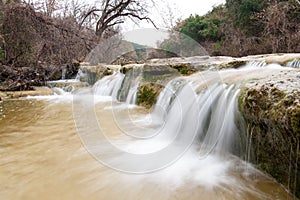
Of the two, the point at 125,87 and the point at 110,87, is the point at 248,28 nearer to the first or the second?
the point at 110,87

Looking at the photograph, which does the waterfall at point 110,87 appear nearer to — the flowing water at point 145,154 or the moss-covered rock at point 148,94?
the moss-covered rock at point 148,94

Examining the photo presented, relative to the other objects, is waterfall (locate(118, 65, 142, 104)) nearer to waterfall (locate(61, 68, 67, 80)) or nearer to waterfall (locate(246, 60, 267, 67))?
waterfall (locate(246, 60, 267, 67))

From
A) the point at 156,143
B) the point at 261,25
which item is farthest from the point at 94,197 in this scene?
the point at 261,25

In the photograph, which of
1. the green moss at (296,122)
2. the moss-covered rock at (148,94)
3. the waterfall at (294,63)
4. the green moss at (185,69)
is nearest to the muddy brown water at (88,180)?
the green moss at (296,122)

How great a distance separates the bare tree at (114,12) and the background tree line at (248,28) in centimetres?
269

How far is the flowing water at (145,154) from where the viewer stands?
180cm

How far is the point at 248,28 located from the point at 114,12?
827 centimetres

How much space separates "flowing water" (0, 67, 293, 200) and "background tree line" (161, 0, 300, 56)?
25.5 feet

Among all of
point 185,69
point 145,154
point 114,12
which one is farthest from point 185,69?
point 114,12

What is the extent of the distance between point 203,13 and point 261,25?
267 inches

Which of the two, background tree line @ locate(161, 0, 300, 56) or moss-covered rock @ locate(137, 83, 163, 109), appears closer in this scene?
moss-covered rock @ locate(137, 83, 163, 109)

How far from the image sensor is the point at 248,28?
12180 mm


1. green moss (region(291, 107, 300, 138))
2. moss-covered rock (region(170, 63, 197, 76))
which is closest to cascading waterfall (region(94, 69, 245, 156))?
moss-covered rock (region(170, 63, 197, 76))

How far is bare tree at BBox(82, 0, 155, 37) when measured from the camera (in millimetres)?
14733
